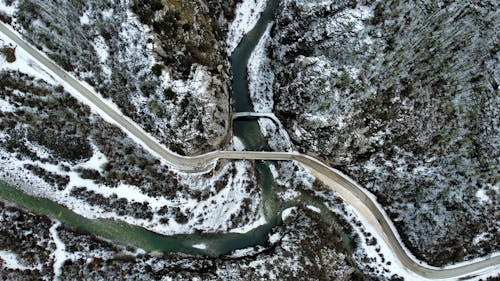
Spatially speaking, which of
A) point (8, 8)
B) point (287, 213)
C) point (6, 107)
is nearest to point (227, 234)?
point (287, 213)

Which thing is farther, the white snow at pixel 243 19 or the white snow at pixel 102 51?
the white snow at pixel 243 19

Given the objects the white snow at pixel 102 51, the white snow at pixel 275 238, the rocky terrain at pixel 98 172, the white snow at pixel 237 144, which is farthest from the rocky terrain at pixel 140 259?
the white snow at pixel 102 51

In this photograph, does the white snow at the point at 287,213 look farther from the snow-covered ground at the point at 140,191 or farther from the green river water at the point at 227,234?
the snow-covered ground at the point at 140,191

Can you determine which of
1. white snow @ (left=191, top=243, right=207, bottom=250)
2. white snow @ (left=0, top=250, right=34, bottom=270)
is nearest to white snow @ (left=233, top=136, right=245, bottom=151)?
white snow @ (left=191, top=243, right=207, bottom=250)

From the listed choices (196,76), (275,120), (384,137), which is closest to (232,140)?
(275,120)

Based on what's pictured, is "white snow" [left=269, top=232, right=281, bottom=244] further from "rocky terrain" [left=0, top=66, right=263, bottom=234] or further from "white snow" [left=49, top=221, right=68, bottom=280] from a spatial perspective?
"white snow" [left=49, top=221, right=68, bottom=280]

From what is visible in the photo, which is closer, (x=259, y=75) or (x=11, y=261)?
(x=11, y=261)

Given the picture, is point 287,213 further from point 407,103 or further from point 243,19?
point 243,19
